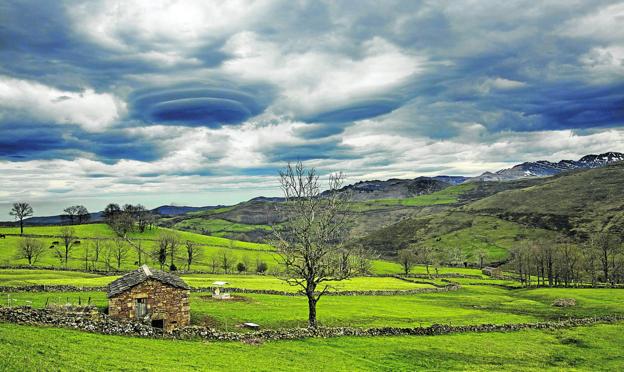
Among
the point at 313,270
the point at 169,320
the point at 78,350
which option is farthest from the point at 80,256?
the point at 78,350

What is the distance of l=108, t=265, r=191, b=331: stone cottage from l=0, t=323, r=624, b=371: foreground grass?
1253 cm

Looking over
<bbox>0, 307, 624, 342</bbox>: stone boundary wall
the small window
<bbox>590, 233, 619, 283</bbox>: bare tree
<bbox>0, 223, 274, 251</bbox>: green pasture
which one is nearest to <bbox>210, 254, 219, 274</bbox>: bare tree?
<bbox>0, 223, 274, 251</bbox>: green pasture

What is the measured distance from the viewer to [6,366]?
67.7 ft

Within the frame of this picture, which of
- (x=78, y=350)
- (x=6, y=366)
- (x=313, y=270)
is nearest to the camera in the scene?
(x=6, y=366)

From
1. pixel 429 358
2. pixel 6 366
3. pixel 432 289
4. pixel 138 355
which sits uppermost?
pixel 6 366

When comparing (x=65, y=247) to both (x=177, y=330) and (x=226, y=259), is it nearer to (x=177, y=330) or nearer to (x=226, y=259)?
(x=226, y=259)

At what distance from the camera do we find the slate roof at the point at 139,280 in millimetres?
43750

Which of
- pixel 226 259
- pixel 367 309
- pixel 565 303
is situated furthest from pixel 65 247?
pixel 565 303

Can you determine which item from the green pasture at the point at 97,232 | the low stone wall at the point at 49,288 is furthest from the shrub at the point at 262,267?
the low stone wall at the point at 49,288

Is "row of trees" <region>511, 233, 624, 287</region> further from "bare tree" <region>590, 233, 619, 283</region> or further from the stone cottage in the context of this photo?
the stone cottage

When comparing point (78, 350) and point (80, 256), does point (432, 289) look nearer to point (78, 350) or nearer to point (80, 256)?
point (78, 350)

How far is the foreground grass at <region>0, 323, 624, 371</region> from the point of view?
24.7 metres

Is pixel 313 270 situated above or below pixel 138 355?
above

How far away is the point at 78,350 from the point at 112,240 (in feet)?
445
